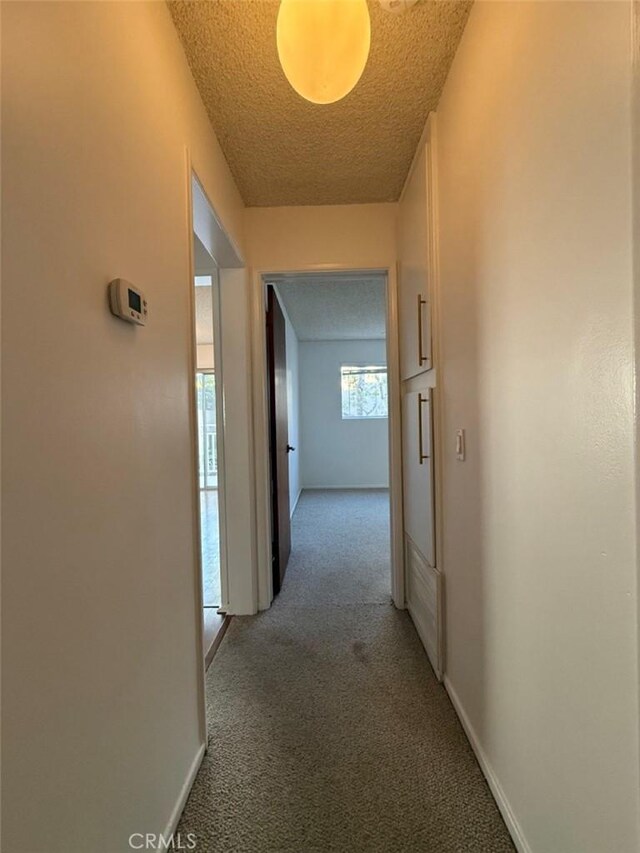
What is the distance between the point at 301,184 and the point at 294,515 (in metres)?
3.71

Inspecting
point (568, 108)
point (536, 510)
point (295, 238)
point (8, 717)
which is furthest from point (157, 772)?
point (295, 238)

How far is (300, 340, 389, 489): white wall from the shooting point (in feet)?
22.5

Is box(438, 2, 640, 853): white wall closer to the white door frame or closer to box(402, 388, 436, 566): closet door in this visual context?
box(402, 388, 436, 566): closet door

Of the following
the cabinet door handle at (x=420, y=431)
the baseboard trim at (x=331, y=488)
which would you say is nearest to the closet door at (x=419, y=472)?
the cabinet door handle at (x=420, y=431)

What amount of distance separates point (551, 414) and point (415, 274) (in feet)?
4.70

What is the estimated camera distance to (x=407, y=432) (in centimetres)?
243

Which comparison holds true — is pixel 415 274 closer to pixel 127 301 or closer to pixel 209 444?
pixel 127 301

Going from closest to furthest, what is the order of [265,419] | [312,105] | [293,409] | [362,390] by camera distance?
[312,105] → [265,419] → [293,409] → [362,390]

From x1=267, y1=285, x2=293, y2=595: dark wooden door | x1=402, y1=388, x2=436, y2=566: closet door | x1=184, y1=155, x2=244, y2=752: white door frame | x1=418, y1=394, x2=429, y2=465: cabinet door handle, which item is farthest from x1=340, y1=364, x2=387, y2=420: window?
x1=418, y1=394, x2=429, y2=465: cabinet door handle

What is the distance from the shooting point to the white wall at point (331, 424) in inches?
270

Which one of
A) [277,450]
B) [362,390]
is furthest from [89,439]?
[362,390]

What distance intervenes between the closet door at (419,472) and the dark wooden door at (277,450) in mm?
906

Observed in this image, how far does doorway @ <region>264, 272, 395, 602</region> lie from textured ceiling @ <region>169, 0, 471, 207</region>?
0.54 m

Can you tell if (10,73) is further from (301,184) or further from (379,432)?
(379,432)
